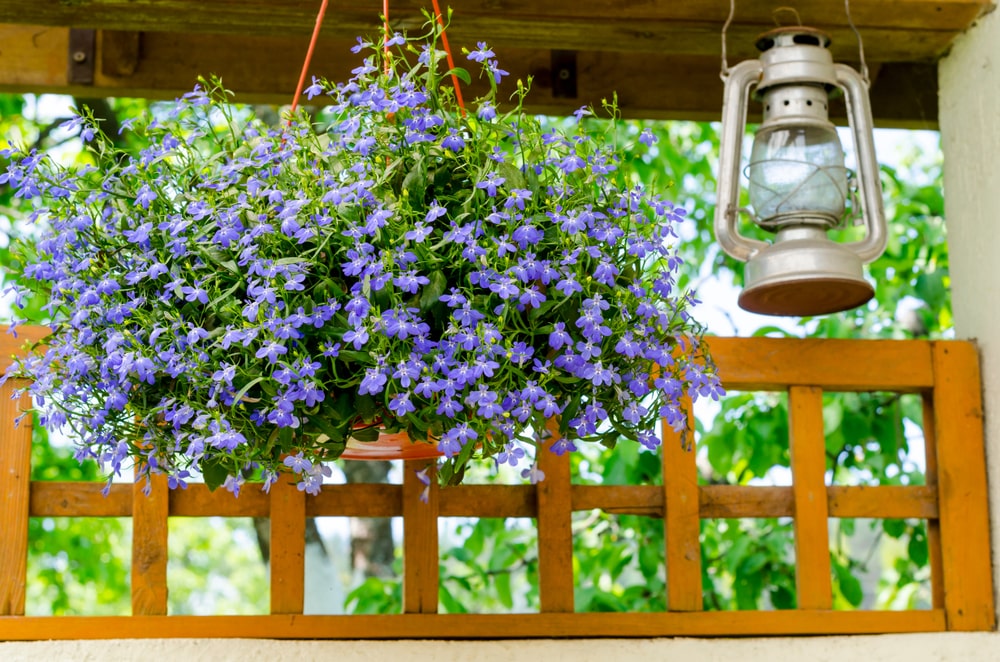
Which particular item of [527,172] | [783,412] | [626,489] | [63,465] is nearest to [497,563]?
[783,412]

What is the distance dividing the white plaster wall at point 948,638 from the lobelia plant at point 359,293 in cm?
46

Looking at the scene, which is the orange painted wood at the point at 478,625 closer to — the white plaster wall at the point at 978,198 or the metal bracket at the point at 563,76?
the white plaster wall at the point at 978,198

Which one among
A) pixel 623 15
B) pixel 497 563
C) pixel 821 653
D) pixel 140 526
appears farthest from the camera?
pixel 497 563

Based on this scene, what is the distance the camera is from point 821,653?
1.95 metres

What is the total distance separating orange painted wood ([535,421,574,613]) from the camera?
1911 mm

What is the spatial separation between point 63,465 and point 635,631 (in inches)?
162

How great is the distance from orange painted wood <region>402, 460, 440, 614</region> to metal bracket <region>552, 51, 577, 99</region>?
104 centimetres

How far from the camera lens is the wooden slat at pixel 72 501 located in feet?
6.07

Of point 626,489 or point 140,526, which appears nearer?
point 140,526

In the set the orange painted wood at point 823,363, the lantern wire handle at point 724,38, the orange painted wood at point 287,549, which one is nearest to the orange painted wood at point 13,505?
the orange painted wood at point 287,549

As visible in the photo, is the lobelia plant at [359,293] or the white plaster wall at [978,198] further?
the white plaster wall at [978,198]

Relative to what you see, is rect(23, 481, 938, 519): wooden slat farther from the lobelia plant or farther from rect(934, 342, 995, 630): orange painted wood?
the lobelia plant

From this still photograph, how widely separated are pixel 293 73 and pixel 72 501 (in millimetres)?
1077

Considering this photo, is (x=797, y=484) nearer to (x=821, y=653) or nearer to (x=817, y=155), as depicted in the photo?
(x=821, y=653)
